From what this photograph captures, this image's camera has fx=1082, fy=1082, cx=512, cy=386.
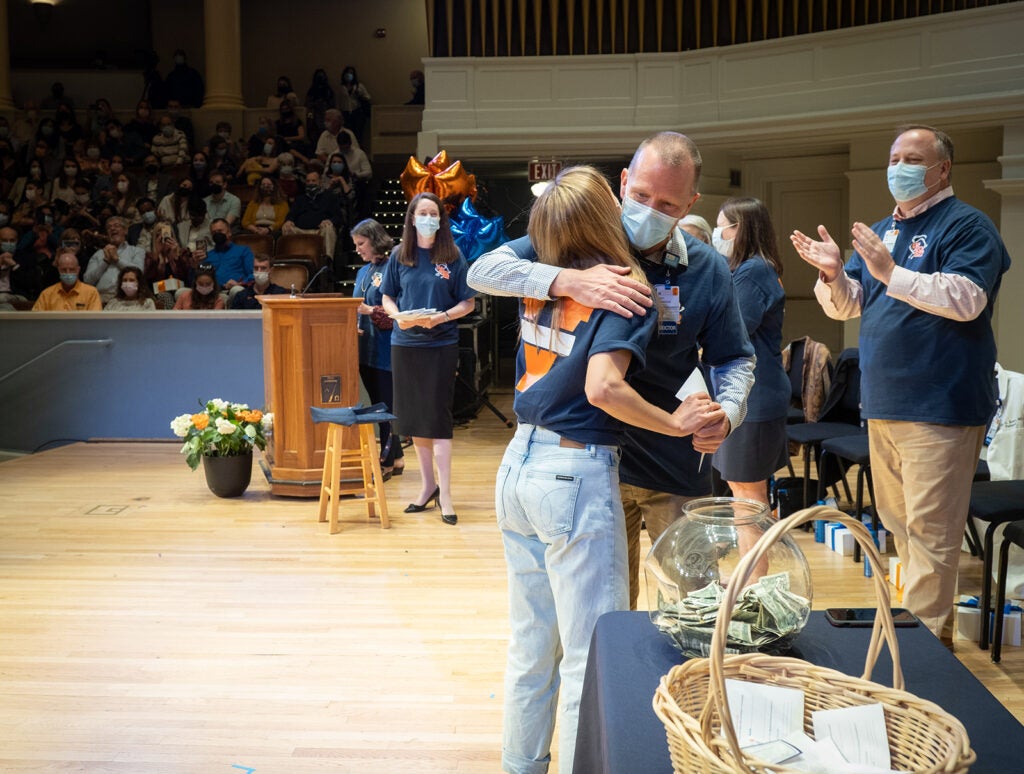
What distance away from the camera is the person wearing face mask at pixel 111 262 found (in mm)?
9500

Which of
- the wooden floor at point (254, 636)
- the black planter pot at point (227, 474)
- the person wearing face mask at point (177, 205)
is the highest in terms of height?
the person wearing face mask at point (177, 205)

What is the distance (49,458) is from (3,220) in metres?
4.83

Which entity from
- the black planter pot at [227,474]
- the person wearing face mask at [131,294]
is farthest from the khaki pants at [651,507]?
the person wearing face mask at [131,294]

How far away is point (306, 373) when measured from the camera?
234 inches

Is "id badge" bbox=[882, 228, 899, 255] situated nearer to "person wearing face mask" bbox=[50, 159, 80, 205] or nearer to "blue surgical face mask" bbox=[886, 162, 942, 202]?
"blue surgical face mask" bbox=[886, 162, 942, 202]

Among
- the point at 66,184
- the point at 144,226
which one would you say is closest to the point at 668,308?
the point at 144,226

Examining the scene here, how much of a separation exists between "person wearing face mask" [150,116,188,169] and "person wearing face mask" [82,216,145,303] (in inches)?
92.1

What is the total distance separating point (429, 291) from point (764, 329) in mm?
2268

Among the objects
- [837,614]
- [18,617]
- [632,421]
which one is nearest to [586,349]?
[632,421]

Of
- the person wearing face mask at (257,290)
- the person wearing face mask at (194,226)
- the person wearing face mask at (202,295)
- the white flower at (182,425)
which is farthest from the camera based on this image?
the person wearing face mask at (194,226)

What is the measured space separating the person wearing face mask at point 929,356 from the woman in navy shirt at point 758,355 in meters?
0.28

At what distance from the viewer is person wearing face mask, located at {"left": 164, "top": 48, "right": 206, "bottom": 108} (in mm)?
14023

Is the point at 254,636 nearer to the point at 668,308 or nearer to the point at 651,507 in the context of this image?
the point at 651,507

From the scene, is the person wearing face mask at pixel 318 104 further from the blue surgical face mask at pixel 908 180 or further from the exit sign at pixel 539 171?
the blue surgical face mask at pixel 908 180
